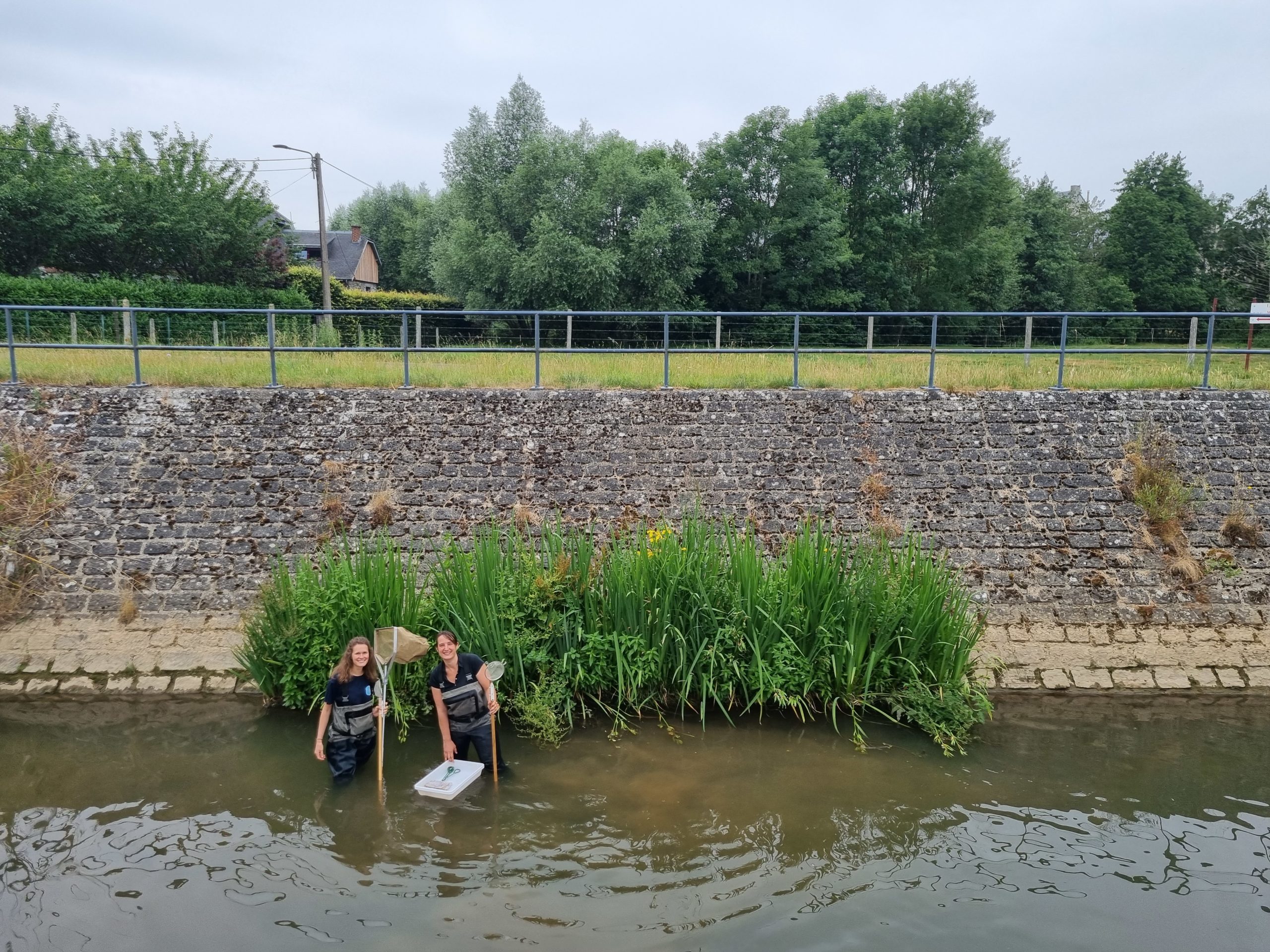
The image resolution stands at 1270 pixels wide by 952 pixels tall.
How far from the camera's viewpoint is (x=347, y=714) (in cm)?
693

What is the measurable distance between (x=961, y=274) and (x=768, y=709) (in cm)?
3292

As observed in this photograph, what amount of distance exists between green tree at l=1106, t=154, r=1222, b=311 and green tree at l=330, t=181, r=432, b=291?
37.1 m

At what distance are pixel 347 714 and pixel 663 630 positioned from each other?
283 centimetres

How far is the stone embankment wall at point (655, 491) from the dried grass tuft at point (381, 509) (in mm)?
89

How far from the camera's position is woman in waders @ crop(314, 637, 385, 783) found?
6906 millimetres

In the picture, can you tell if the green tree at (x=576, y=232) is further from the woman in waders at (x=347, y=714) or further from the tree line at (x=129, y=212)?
the woman in waders at (x=347, y=714)

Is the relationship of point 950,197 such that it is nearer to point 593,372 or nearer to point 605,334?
point 605,334

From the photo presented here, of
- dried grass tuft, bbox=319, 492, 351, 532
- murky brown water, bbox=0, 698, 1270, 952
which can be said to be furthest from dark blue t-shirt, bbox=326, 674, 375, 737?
dried grass tuft, bbox=319, 492, 351, 532

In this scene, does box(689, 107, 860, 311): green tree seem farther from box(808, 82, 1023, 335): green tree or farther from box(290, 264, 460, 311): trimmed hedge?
box(290, 264, 460, 311): trimmed hedge

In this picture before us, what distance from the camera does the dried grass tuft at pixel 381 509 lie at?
35.3 ft

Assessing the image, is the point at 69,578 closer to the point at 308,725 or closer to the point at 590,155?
the point at 308,725

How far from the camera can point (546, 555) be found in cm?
868

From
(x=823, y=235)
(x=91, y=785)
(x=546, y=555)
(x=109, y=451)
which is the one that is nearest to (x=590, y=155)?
(x=823, y=235)

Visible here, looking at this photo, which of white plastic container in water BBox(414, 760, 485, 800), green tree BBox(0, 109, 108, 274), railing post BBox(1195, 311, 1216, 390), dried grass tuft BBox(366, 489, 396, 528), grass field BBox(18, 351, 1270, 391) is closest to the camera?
white plastic container in water BBox(414, 760, 485, 800)
